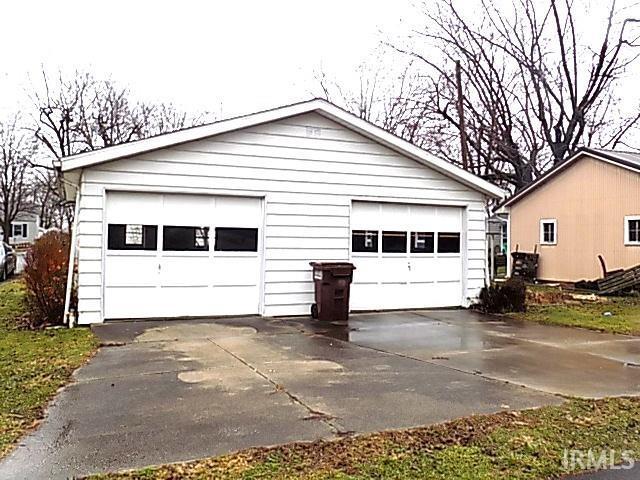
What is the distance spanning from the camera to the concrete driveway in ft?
14.2

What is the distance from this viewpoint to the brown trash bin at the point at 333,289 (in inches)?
436

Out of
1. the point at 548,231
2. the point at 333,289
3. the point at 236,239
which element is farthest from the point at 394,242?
the point at 548,231

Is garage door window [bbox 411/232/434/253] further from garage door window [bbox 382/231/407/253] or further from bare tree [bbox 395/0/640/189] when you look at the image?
bare tree [bbox 395/0/640/189]

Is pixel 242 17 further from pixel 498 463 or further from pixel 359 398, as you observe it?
pixel 498 463

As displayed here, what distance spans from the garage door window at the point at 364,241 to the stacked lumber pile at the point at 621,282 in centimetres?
900

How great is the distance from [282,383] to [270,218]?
565 cm

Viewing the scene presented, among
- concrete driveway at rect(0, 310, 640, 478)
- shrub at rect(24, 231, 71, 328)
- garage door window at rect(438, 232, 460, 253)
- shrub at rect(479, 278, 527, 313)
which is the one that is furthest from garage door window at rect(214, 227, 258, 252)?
shrub at rect(479, 278, 527, 313)

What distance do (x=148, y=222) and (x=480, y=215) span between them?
287 inches

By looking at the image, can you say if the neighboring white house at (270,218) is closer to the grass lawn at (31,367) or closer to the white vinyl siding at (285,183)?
the white vinyl siding at (285,183)

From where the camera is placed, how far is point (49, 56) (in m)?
31.8

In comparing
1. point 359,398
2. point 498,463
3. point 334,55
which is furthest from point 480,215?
point 334,55

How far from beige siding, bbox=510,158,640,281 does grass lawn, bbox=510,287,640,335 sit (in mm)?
4006

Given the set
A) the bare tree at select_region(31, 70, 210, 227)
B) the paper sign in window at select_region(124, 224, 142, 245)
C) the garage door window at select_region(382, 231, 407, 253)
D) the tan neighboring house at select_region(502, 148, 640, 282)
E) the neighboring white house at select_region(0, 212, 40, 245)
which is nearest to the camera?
the paper sign in window at select_region(124, 224, 142, 245)

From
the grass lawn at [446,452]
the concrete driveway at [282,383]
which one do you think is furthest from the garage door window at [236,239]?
the grass lawn at [446,452]
